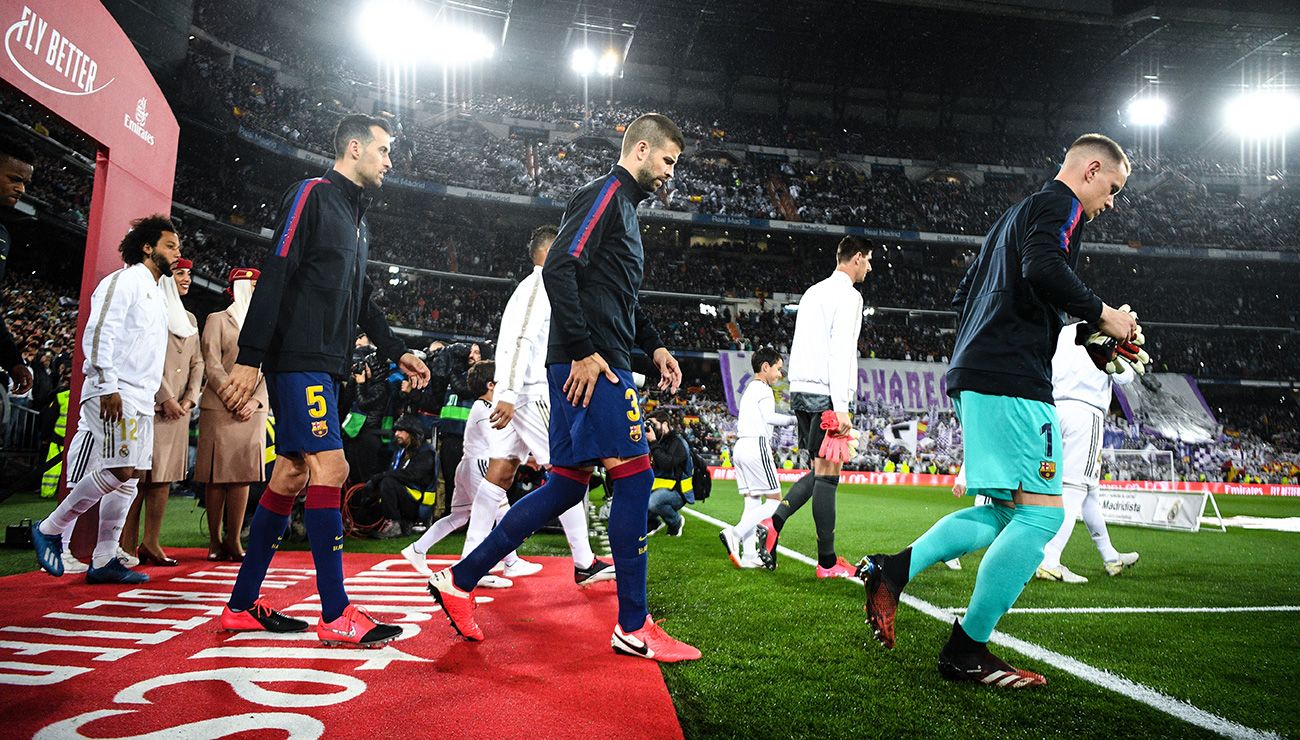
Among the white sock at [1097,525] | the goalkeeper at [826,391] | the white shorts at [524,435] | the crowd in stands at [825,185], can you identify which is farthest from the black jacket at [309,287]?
the crowd in stands at [825,185]

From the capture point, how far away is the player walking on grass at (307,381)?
2.78m

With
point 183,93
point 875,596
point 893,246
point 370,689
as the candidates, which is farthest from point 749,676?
point 893,246

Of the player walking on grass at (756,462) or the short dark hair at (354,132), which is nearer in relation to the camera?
the short dark hair at (354,132)

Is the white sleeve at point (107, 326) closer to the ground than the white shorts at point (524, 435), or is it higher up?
higher up

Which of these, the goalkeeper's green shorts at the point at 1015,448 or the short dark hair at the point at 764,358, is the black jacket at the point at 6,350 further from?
the short dark hair at the point at 764,358

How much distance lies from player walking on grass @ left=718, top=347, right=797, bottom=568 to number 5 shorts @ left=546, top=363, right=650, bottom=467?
2599 mm

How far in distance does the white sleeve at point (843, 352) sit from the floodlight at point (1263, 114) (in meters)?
43.0

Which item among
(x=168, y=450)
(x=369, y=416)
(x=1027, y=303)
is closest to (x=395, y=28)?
(x=369, y=416)

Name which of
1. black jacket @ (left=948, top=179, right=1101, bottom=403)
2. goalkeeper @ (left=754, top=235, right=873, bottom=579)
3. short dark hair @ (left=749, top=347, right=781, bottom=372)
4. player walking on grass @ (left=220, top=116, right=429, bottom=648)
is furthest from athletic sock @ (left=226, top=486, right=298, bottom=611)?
short dark hair @ (left=749, top=347, right=781, bottom=372)

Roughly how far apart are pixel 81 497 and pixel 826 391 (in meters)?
4.58

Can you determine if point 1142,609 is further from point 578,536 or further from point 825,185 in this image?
point 825,185

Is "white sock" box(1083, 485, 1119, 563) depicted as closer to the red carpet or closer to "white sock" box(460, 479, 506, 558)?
the red carpet

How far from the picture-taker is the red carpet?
6.27ft

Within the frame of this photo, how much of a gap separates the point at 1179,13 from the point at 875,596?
131 feet
